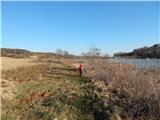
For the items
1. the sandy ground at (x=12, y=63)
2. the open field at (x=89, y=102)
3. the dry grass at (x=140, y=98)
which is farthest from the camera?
the sandy ground at (x=12, y=63)

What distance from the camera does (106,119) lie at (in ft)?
27.4

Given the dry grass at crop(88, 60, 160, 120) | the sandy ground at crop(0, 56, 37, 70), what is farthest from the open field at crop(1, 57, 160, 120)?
the sandy ground at crop(0, 56, 37, 70)

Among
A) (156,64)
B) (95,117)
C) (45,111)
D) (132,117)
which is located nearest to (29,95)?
(45,111)

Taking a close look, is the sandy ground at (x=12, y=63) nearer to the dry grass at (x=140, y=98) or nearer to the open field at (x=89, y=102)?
the open field at (x=89, y=102)

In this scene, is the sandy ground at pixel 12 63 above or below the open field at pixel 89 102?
above

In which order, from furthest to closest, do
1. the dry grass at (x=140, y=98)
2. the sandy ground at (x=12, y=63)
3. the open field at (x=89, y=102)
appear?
the sandy ground at (x=12, y=63), the open field at (x=89, y=102), the dry grass at (x=140, y=98)

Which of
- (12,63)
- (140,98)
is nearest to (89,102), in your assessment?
(140,98)

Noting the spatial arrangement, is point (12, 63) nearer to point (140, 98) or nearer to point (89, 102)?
point (89, 102)

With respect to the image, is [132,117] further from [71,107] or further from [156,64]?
[156,64]

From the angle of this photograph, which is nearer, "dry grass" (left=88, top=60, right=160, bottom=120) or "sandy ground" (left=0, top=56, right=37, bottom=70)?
"dry grass" (left=88, top=60, right=160, bottom=120)

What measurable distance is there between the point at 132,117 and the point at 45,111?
106 inches

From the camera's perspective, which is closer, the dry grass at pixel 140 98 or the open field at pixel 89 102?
the dry grass at pixel 140 98

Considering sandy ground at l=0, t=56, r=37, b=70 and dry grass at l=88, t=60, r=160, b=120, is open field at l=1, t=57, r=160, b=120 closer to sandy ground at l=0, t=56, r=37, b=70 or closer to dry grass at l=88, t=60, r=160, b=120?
dry grass at l=88, t=60, r=160, b=120

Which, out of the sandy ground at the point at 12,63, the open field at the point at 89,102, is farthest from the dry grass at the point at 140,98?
the sandy ground at the point at 12,63
